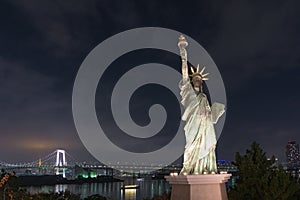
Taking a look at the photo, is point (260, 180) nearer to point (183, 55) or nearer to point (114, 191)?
point (183, 55)

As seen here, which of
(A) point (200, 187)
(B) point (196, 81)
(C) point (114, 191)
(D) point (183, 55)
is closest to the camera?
(A) point (200, 187)

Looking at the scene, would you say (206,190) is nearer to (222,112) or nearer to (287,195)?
(222,112)

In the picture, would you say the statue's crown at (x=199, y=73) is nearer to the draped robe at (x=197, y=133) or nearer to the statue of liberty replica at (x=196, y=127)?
the statue of liberty replica at (x=196, y=127)

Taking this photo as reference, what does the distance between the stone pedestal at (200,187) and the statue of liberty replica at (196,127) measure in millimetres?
374

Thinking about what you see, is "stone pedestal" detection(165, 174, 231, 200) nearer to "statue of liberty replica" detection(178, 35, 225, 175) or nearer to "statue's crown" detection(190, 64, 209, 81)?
"statue of liberty replica" detection(178, 35, 225, 175)

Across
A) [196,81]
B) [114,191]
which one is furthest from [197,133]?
[114,191]

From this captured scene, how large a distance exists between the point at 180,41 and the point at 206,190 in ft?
10.9

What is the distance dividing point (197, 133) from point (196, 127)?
0.44ft

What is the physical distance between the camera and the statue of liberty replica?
7.28m

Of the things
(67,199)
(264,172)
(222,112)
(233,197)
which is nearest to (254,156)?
(264,172)

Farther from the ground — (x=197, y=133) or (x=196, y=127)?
(x=196, y=127)

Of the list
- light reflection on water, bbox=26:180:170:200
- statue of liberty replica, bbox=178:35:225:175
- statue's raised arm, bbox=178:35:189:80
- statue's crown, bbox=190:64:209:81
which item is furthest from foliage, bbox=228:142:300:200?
light reflection on water, bbox=26:180:170:200

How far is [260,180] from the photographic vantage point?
28.9ft

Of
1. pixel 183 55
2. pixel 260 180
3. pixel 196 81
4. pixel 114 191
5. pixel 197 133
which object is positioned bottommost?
pixel 114 191
